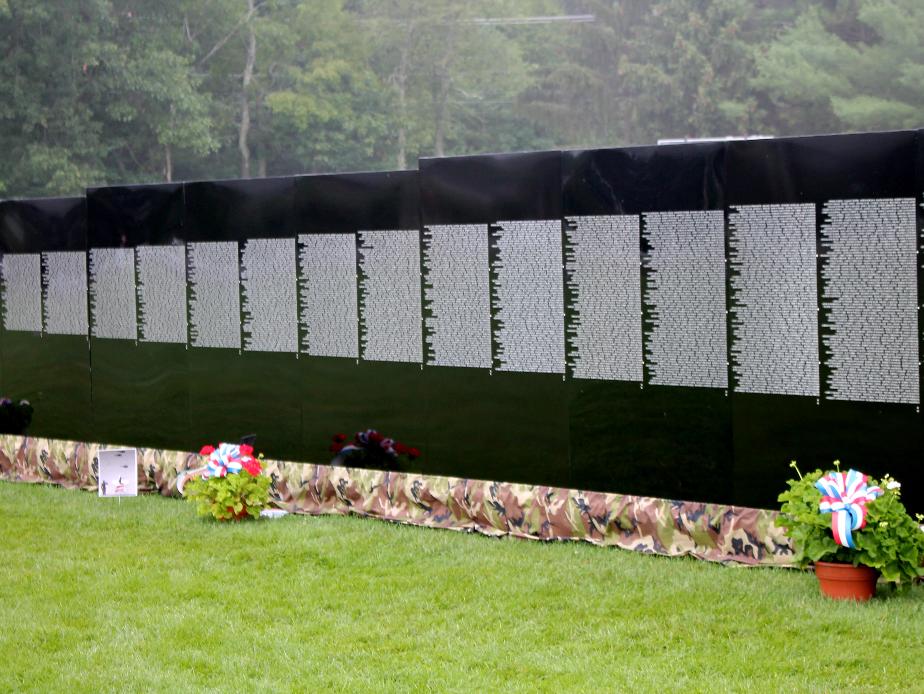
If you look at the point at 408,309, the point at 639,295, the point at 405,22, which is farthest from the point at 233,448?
the point at 405,22

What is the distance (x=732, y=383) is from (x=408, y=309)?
244 cm

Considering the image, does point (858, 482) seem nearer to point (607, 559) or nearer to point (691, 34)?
point (607, 559)

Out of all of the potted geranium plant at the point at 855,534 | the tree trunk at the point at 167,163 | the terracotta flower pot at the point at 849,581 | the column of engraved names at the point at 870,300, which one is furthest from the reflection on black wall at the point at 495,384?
the tree trunk at the point at 167,163

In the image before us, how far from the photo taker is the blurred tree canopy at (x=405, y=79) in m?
31.9

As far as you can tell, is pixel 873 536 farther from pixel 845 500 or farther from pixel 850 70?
pixel 850 70

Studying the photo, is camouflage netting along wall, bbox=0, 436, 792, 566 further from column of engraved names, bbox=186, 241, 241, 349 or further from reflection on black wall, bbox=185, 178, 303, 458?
column of engraved names, bbox=186, 241, 241, 349

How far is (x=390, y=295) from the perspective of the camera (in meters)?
9.41

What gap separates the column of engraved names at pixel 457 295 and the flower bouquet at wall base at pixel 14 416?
4.75 m

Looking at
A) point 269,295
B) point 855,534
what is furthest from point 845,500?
point 269,295

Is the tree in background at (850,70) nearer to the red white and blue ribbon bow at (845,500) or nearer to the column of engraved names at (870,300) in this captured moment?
the column of engraved names at (870,300)

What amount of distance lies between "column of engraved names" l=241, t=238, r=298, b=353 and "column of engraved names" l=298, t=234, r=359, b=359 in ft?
0.38

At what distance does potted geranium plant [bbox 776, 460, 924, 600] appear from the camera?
6516 mm

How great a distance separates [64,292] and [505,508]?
202 inches

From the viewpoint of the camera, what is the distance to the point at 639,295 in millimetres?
8109
